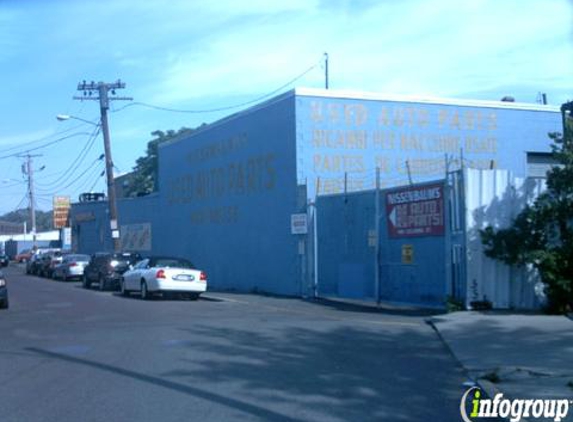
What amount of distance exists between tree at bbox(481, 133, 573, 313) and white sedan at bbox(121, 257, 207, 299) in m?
11.0

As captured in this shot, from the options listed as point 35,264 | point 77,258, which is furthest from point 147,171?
point 77,258

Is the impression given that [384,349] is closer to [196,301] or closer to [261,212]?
[196,301]

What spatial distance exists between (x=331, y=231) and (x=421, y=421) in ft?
56.6

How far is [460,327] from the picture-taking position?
16.3 metres

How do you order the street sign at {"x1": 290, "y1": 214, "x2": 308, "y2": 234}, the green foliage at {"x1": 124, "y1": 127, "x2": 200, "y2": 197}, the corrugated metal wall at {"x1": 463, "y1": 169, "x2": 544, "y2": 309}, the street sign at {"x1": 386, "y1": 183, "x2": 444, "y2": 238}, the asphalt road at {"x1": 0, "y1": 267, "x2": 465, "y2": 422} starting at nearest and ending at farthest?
the asphalt road at {"x1": 0, "y1": 267, "x2": 465, "y2": 422} → the corrugated metal wall at {"x1": 463, "y1": 169, "x2": 544, "y2": 309} → the street sign at {"x1": 386, "y1": 183, "x2": 444, "y2": 238} → the street sign at {"x1": 290, "y1": 214, "x2": 308, "y2": 234} → the green foliage at {"x1": 124, "y1": 127, "x2": 200, "y2": 197}

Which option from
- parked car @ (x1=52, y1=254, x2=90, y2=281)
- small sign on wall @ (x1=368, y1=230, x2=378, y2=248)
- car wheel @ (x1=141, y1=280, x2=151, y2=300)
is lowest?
car wheel @ (x1=141, y1=280, x2=151, y2=300)

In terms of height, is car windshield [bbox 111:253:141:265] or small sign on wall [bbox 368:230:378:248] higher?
small sign on wall [bbox 368:230:378:248]

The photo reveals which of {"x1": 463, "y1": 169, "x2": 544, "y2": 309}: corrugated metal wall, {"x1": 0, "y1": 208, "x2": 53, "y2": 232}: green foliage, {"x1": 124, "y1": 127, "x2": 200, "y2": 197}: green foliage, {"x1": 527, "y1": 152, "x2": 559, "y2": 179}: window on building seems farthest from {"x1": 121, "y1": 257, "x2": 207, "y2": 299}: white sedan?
{"x1": 0, "y1": 208, "x2": 53, "y2": 232}: green foliage

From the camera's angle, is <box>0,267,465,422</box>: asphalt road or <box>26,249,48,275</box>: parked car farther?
<box>26,249,48,275</box>: parked car

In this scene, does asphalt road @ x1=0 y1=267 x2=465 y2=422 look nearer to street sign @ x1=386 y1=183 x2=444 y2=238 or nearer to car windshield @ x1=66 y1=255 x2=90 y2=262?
street sign @ x1=386 y1=183 x2=444 y2=238

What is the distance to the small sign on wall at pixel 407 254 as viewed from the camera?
22125mm

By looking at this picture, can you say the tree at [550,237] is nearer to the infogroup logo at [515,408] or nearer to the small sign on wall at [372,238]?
the small sign on wall at [372,238]

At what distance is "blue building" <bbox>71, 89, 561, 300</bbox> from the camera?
27328 millimetres

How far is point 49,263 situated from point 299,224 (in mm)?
A: 25768
